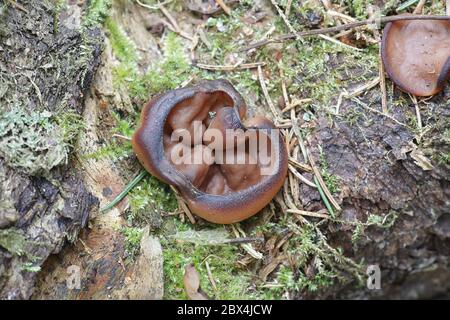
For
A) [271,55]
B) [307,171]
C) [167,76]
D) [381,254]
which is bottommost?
[381,254]

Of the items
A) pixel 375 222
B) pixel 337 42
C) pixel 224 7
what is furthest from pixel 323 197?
pixel 224 7

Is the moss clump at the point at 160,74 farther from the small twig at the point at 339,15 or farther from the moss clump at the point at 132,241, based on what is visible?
the small twig at the point at 339,15

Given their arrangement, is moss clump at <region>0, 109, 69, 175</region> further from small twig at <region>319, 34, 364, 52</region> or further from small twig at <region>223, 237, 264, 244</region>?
small twig at <region>319, 34, 364, 52</region>

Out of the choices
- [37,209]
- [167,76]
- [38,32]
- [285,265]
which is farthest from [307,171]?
[38,32]

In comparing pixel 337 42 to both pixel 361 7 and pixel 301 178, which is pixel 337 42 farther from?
pixel 301 178

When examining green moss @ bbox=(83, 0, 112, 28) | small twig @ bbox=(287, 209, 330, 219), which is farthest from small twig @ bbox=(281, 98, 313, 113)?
green moss @ bbox=(83, 0, 112, 28)

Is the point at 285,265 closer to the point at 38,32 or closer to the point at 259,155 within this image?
the point at 259,155
